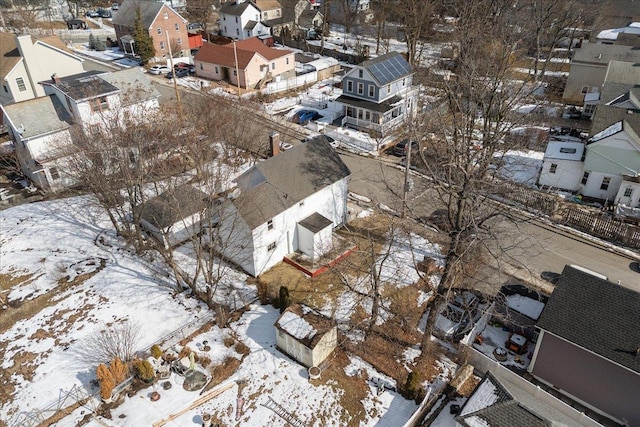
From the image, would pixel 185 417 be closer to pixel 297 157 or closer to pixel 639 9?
pixel 297 157

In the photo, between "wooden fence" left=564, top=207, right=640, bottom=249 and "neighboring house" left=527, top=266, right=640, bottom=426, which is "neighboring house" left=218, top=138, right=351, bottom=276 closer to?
"neighboring house" left=527, top=266, right=640, bottom=426

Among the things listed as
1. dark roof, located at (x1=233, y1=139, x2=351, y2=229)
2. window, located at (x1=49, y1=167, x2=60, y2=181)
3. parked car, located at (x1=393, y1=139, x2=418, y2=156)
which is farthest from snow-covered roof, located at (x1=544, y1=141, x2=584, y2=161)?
window, located at (x1=49, y1=167, x2=60, y2=181)

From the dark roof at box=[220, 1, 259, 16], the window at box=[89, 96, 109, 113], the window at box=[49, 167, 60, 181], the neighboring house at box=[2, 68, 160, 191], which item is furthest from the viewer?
the dark roof at box=[220, 1, 259, 16]

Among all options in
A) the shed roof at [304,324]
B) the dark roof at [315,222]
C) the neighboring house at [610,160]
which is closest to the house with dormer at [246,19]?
the dark roof at [315,222]

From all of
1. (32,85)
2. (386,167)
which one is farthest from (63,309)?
(32,85)

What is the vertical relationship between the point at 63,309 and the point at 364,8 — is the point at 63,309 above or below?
below
